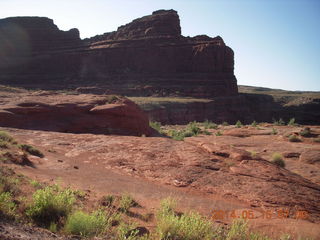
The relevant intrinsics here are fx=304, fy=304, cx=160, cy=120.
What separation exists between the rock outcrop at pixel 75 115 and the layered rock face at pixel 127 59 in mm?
39653

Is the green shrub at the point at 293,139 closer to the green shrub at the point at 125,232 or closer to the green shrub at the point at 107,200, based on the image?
the green shrub at the point at 107,200

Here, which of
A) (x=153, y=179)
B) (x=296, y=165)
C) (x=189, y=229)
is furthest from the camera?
(x=296, y=165)

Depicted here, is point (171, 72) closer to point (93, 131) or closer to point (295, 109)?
point (295, 109)

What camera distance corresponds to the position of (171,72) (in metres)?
72.1

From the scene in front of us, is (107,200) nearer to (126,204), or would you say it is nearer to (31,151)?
(126,204)

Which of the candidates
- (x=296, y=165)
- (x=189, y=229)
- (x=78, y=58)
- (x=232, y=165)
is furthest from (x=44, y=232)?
(x=78, y=58)

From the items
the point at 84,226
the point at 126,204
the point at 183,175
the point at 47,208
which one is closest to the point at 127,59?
the point at 183,175

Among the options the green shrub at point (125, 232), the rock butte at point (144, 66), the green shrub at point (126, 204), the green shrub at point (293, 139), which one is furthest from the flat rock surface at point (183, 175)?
the rock butte at point (144, 66)

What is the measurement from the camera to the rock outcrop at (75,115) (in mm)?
16316

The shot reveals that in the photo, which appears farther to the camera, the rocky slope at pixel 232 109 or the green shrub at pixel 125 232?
the rocky slope at pixel 232 109

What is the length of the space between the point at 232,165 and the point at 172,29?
242ft
